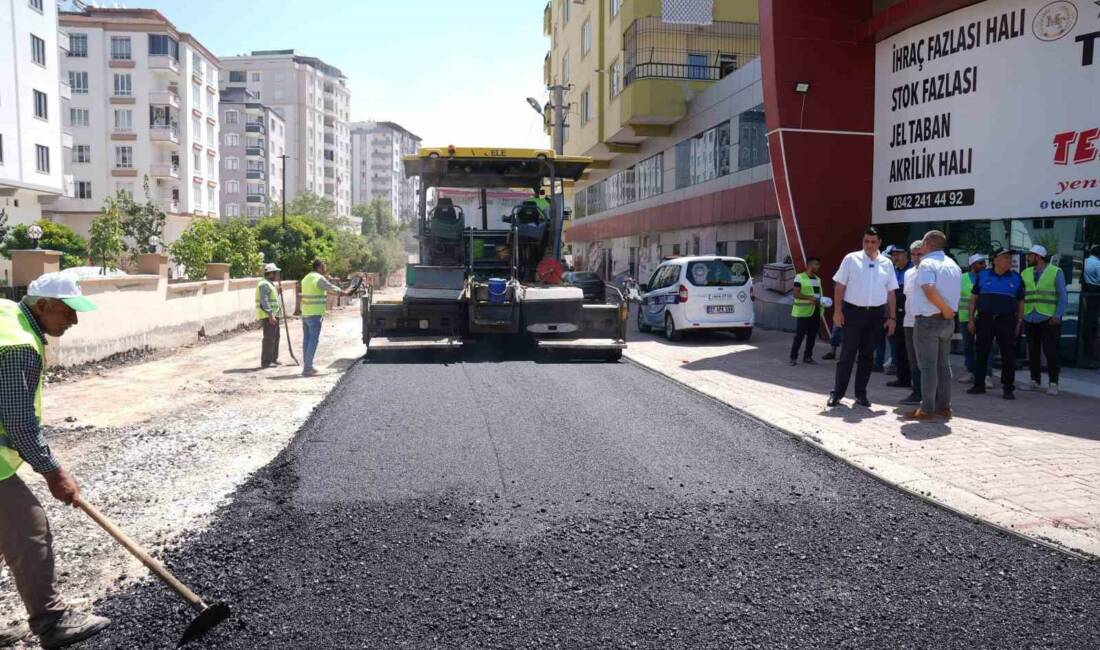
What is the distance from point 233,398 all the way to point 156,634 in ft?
21.5

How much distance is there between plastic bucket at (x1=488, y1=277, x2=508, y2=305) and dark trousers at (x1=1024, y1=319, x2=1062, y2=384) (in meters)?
6.73

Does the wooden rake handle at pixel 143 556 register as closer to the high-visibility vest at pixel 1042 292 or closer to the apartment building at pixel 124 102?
the high-visibility vest at pixel 1042 292

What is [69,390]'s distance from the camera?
32.7 ft

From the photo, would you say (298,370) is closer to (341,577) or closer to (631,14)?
(341,577)

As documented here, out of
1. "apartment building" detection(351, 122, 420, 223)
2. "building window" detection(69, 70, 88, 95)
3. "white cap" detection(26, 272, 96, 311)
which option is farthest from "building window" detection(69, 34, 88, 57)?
"apartment building" detection(351, 122, 420, 223)

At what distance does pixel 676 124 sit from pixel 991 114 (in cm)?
1578

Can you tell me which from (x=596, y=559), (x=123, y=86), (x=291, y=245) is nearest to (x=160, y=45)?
(x=123, y=86)

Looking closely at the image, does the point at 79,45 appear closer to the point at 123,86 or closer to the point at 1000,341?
the point at 123,86

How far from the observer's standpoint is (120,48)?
5938 cm

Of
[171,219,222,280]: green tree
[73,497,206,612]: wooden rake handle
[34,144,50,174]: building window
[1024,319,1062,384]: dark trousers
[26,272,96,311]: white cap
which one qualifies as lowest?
[73,497,206,612]: wooden rake handle

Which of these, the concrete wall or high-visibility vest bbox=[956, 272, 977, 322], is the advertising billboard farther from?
the concrete wall

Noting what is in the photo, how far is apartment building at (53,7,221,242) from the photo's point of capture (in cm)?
5903

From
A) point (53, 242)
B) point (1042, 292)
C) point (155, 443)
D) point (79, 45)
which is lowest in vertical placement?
point (155, 443)

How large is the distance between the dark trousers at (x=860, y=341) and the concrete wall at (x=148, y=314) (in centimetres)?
969
